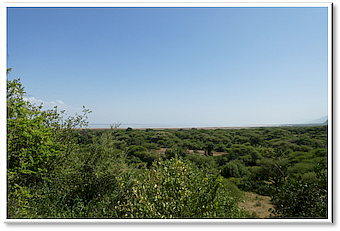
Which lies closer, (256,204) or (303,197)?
(303,197)

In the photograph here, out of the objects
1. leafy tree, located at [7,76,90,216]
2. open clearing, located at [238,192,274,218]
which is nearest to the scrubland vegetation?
leafy tree, located at [7,76,90,216]

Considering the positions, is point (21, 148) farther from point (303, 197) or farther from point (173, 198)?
point (303, 197)

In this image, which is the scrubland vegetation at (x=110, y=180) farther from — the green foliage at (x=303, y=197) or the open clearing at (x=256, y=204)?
the open clearing at (x=256, y=204)

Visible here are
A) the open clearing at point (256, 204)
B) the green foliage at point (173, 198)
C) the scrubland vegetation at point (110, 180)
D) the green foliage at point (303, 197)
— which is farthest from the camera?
the open clearing at point (256, 204)

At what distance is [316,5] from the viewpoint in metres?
1.79

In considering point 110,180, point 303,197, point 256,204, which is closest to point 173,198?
point 110,180

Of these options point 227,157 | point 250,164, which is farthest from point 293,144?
point 227,157

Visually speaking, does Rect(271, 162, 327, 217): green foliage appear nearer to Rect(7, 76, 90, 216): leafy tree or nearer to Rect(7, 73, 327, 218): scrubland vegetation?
Rect(7, 73, 327, 218): scrubland vegetation

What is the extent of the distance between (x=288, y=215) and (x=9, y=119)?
14.3ft

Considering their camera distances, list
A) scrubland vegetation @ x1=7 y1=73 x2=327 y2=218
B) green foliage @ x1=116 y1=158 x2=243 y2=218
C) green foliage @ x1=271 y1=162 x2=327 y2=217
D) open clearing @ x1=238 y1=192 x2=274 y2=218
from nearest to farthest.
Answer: green foliage @ x1=116 y1=158 x2=243 y2=218 < scrubland vegetation @ x1=7 y1=73 x2=327 y2=218 < green foliage @ x1=271 y1=162 x2=327 y2=217 < open clearing @ x1=238 y1=192 x2=274 y2=218

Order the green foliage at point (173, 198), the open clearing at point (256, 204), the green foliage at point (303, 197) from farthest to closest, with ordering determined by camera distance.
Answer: the open clearing at point (256, 204), the green foliage at point (303, 197), the green foliage at point (173, 198)

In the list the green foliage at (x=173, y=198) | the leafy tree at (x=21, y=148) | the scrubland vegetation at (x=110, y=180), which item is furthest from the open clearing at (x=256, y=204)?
the leafy tree at (x=21, y=148)

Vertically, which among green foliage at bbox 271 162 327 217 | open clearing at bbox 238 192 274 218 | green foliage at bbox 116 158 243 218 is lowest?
open clearing at bbox 238 192 274 218
